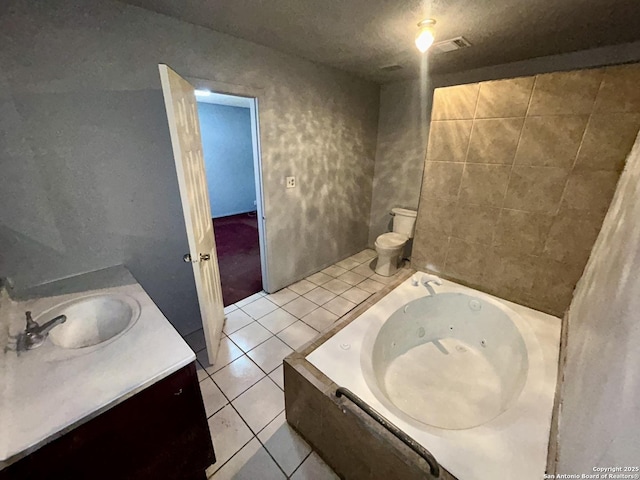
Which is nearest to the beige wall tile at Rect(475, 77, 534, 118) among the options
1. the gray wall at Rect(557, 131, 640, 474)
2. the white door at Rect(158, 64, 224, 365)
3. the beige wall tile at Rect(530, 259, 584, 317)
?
the gray wall at Rect(557, 131, 640, 474)

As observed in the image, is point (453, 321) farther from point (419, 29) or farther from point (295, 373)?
point (419, 29)

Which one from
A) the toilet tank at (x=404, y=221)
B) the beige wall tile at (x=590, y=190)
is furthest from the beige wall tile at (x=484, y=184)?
the toilet tank at (x=404, y=221)

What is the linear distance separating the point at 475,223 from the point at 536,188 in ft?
1.31

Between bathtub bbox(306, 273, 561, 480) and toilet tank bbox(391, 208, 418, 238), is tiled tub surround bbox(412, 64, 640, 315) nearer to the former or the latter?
bathtub bbox(306, 273, 561, 480)

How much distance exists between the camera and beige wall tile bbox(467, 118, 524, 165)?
1.54m

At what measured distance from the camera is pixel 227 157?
500 centimetres

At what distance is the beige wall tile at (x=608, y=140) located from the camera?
49.5 inches

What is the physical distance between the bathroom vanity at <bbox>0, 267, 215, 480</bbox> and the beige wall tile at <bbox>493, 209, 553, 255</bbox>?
6.55 feet

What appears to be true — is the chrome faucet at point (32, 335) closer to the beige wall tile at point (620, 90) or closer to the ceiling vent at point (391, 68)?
the beige wall tile at point (620, 90)

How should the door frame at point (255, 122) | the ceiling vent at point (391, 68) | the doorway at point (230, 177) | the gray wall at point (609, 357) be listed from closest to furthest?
the gray wall at point (609, 357), the door frame at point (255, 122), the ceiling vent at point (391, 68), the doorway at point (230, 177)

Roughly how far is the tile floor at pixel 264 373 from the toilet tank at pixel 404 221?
0.68 m

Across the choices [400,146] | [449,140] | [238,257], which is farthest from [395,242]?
[238,257]

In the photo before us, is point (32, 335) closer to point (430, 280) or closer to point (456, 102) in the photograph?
point (430, 280)

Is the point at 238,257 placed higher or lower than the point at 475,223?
lower
